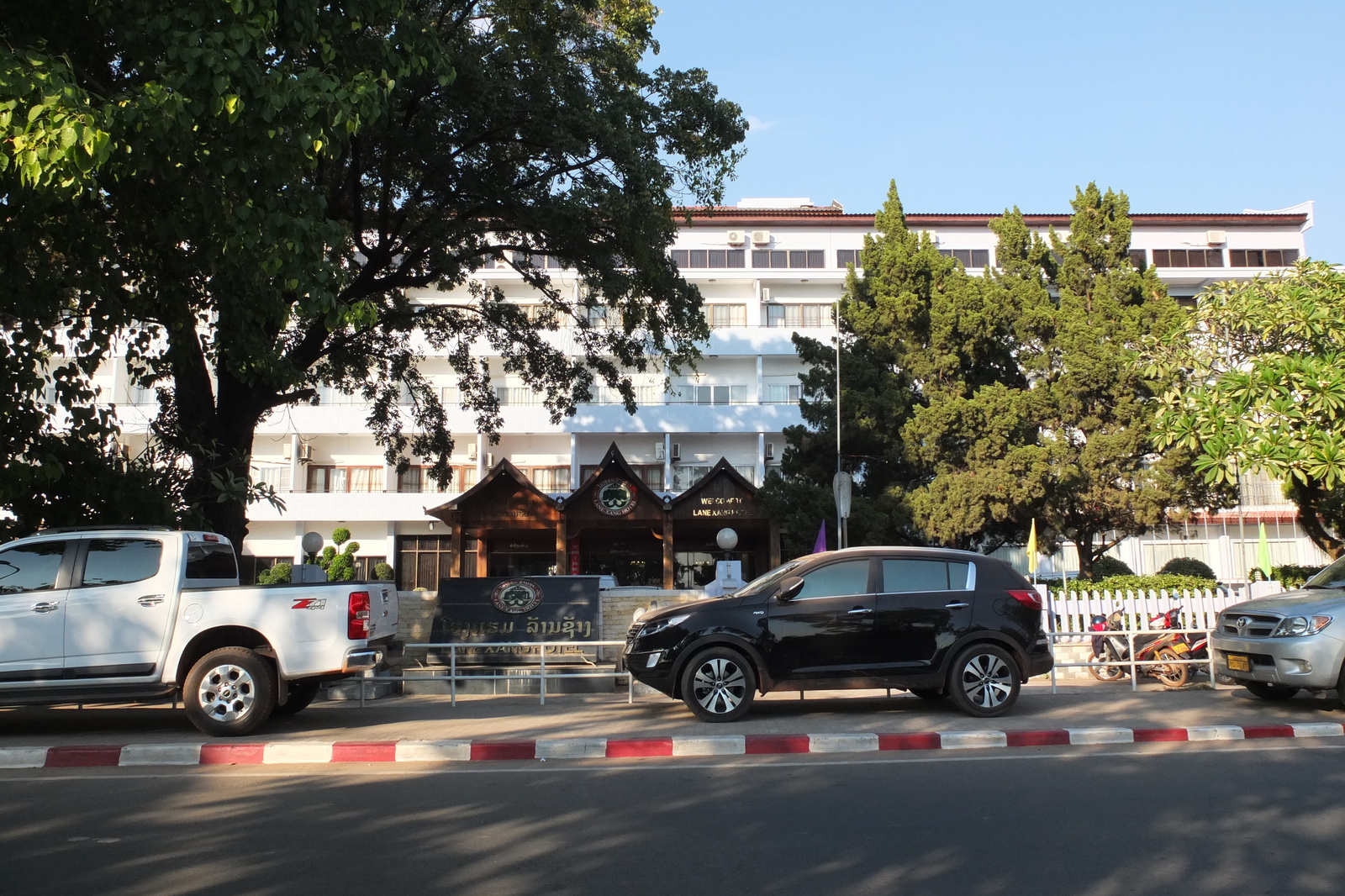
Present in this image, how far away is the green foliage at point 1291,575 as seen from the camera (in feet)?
63.4

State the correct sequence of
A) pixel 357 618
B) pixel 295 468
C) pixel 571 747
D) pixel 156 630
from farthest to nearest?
pixel 295 468 < pixel 357 618 < pixel 156 630 < pixel 571 747

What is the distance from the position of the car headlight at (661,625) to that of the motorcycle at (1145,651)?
221 inches

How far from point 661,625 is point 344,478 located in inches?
1318

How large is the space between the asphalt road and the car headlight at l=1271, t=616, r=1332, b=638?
7.14 feet

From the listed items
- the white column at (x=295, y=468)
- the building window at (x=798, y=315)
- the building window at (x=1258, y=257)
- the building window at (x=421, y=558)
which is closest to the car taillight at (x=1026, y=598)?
the building window at (x=421, y=558)

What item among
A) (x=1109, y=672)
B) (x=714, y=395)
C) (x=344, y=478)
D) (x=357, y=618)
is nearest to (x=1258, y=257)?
(x=714, y=395)

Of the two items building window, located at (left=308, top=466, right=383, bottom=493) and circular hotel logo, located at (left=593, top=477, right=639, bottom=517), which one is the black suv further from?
building window, located at (left=308, top=466, right=383, bottom=493)

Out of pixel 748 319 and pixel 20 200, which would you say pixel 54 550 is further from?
pixel 748 319

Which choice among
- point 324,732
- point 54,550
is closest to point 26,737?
point 54,550

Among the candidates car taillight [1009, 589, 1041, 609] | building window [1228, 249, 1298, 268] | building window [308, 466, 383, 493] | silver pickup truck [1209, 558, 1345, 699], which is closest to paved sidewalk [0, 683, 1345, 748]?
silver pickup truck [1209, 558, 1345, 699]

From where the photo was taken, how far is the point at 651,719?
1077cm

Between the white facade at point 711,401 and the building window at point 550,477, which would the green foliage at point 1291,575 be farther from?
the building window at point 550,477

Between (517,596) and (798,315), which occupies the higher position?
(798,315)

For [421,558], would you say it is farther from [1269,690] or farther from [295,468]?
[1269,690]
